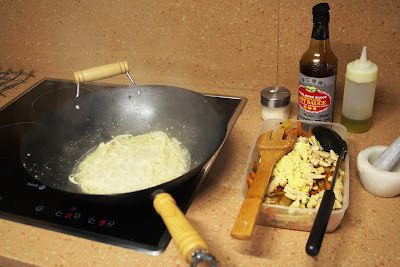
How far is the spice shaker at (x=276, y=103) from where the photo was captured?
1.05m

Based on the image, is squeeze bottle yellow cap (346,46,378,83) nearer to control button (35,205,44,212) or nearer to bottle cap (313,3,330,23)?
bottle cap (313,3,330,23)

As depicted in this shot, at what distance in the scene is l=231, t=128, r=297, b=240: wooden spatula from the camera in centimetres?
65

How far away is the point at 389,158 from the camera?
0.79 meters

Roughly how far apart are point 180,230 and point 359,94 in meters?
0.60

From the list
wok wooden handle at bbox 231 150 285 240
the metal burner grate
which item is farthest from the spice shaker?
the metal burner grate

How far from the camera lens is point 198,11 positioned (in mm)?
1168

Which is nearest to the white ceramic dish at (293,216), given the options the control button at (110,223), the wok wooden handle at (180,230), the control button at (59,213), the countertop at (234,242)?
the countertop at (234,242)

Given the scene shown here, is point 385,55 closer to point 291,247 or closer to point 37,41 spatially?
point 291,247

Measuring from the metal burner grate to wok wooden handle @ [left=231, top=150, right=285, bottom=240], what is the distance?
3.62 feet

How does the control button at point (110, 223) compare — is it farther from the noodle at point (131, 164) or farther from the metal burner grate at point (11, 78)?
the metal burner grate at point (11, 78)

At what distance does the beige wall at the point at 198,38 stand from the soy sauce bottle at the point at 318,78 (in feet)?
0.47

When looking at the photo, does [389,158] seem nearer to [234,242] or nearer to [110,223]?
[234,242]

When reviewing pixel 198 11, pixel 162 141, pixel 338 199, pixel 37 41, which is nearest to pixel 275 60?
pixel 198 11

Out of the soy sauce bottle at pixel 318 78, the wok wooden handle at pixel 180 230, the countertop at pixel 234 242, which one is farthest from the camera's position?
the soy sauce bottle at pixel 318 78
